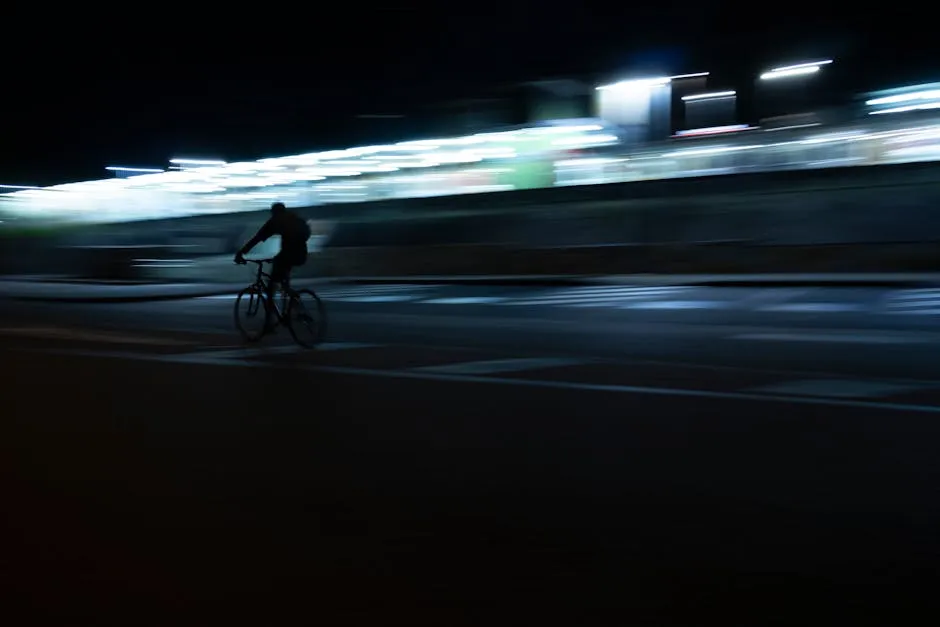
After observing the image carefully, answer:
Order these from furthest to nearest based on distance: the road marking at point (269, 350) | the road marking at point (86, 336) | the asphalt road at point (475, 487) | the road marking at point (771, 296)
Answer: the road marking at point (771, 296) → the road marking at point (86, 336) → the road marking at point (269, 350) → the asphalt road at point (475, 487)

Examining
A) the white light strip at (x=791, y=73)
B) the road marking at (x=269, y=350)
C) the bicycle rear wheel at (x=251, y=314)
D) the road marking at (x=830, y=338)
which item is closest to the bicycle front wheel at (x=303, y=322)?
the road marking at (x=269, y=350)

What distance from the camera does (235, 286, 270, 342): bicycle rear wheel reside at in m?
13.2

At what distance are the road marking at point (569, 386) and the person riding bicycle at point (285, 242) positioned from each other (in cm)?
166

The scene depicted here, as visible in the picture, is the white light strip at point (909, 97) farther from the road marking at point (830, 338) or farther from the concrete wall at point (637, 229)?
the road marking at point (830, 338)

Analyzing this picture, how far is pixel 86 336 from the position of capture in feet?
48.6

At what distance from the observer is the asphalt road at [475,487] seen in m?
4.15

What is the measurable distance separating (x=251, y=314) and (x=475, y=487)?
8116 millimetres

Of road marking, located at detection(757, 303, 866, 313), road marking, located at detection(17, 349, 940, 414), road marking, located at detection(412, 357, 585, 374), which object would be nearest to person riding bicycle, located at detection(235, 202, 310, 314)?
road marking, located at detection(17, 349, 940, 414)

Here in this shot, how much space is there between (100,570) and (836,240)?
1153 inches

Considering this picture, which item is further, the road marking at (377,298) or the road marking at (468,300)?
the road marking at (377,298)

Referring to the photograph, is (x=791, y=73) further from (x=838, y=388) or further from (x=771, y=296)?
(x=838, y=388)

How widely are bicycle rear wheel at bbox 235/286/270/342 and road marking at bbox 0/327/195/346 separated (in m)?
0.70

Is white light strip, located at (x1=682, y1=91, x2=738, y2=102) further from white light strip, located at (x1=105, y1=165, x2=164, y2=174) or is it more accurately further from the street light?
white light strip, located at (x1=105, y1=165, x2=164, y2=174)

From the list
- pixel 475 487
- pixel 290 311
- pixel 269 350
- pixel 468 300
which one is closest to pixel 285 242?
pixel 290 311
